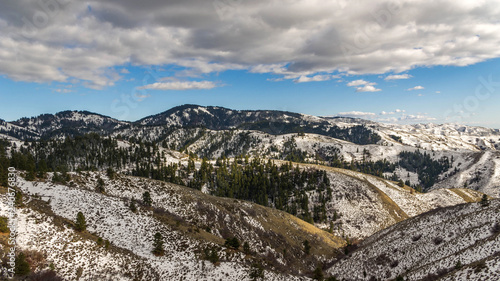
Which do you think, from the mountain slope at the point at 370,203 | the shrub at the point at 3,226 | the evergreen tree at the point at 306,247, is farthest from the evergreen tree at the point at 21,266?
the mountain slope at the point at 370,203

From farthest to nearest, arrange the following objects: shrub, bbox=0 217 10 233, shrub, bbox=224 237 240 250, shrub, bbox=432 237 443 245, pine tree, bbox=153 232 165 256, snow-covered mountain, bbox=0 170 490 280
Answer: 1. shrub, bbox=224 237 240 250
2. shrub, bbox=432 237 443 245
3. pine tree, bbox=153 232 165 256
4. snow-covered mountain, bbox=0 170 490 280
5. shrub, bbox=0 217 10 233

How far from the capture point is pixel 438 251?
5228 centimetres

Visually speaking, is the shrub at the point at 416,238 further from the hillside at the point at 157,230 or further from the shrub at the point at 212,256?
the shrub at the point at 212,256

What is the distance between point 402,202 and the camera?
5807 inches

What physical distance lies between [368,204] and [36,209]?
450 feet

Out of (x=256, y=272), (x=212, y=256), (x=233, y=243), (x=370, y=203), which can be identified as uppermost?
(x=212, y=256)

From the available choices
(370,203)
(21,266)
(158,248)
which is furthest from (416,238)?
(21,266)

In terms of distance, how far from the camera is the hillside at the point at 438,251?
3934cm

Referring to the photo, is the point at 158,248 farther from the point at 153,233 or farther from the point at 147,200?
the point at 147,200

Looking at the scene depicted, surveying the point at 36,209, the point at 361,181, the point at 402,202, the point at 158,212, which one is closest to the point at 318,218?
the point at 361,181

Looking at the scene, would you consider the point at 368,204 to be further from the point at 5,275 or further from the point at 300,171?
the point at 5,275

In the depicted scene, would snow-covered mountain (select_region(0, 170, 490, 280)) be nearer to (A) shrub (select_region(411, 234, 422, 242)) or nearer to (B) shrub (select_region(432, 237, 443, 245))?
(A) shrub (select_region(411, 234, 422, 242))

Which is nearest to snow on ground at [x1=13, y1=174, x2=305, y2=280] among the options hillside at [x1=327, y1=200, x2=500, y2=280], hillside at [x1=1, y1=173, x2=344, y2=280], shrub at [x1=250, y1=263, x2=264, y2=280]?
hillside at [x1=1, y1=173, x2=344, y2=280]

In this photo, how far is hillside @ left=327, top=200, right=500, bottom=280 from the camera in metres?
39.3
